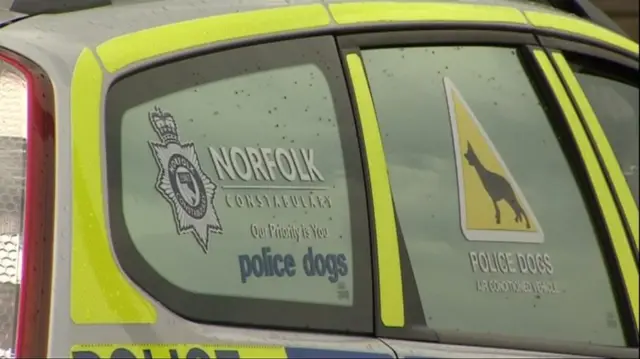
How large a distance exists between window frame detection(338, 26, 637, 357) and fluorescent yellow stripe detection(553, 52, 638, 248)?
2.8 inches

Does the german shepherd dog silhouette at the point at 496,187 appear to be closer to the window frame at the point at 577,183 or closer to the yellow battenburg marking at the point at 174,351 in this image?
the window frame at the point at 577,183

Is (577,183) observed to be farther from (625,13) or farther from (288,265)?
(625,13)

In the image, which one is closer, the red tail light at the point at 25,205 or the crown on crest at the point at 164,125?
the red tail light at the point at 25,205

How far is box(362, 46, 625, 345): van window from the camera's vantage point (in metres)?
2.46

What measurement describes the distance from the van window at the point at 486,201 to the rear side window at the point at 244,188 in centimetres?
14

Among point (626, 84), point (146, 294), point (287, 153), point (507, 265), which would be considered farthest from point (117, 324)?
point (626, 84)

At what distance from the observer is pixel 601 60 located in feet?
9.99

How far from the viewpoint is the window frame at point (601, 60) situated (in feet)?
9.32

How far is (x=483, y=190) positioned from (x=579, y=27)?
659 millimetres

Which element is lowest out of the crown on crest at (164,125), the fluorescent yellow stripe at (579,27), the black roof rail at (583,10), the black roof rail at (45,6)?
the crown on crest at (164,125)

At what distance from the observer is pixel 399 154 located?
2461 mm

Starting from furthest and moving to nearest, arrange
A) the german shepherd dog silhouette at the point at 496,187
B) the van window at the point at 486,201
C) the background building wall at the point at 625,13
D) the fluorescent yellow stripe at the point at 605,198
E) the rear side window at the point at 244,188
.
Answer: the background building wall at the point at 625,13 < the fluorescent yellow stripe at the point at 605,198 < the german shepherd dog silhouette at the point at 496,187 < the van window at the point at 486,201 < the rear side window at the point at 244,188

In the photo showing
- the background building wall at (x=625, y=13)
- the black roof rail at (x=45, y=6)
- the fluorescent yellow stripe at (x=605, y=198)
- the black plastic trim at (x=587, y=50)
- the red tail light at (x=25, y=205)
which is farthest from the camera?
the background building wall at (x=625, y=13)

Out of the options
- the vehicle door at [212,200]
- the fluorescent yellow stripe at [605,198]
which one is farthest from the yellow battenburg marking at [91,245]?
the fluorescent yellow stripe at [605,198]
